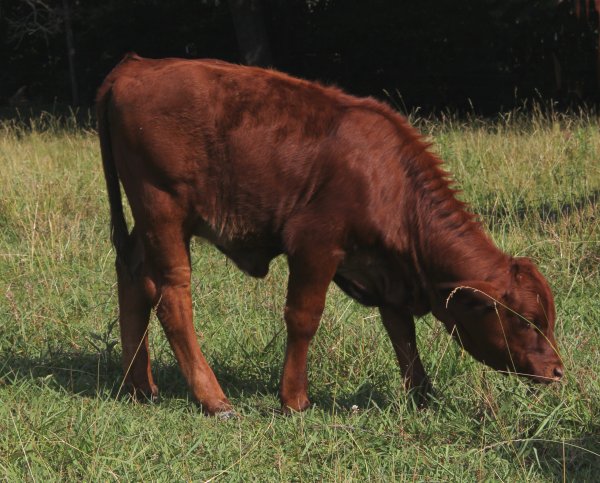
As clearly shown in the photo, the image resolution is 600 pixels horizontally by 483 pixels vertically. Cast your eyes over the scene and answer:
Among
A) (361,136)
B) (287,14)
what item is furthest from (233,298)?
(287,14)

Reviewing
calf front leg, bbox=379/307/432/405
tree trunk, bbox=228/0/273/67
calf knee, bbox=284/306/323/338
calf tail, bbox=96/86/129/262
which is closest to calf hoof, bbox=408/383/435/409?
calf front leg, bbox=379/307/432/405

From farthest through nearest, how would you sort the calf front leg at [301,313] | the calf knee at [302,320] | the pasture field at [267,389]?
the calf knee at [302,320] → the calf front leg at [301,313] → the pasture field at [267,389]

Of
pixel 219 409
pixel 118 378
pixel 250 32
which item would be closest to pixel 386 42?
pixel 250 32

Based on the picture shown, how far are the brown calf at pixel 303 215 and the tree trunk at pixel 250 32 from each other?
559 inches

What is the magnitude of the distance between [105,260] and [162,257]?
234 cm

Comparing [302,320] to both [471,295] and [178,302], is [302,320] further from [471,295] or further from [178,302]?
[471,295]

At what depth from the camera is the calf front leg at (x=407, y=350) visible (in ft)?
15.3

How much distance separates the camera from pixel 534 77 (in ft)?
62.3

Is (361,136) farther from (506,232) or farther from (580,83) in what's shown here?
(580,83)

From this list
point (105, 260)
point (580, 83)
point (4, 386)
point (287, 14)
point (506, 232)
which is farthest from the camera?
point (287, 14)

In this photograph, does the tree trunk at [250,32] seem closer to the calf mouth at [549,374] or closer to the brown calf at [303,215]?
the brown calf at [303,215]

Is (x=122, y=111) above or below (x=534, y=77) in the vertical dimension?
above

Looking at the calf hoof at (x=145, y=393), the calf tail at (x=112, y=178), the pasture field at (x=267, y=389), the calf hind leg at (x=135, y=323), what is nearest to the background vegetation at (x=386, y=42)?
the pasture field at (x=267, y=389)

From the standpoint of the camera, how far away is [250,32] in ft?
62.0
